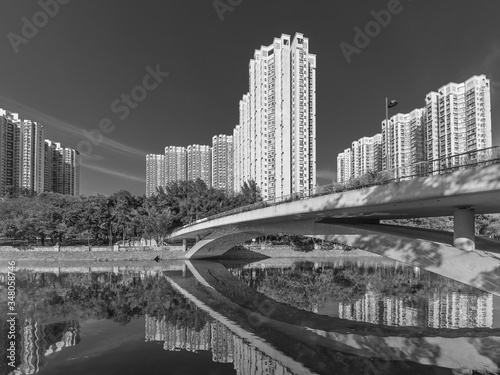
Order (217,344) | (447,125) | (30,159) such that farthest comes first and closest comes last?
(30,159) → (447,125) → (217,344)

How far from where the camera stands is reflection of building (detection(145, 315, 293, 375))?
38.3 ft

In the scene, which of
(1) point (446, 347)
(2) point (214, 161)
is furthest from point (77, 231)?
(2) point (214, 161)

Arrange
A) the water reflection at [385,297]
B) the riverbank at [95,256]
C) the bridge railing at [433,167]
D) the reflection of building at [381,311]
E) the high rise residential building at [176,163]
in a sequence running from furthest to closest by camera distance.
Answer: the high rise residential building at [176,163], the riverbank at [95,256], the water reflection at [385,297], the reflection of building at [381,311], the bridge railing at [433,167]

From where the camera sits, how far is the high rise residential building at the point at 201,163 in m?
130

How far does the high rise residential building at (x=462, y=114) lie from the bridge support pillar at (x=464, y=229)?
65328 mm

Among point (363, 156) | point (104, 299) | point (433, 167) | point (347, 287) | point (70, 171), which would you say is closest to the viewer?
point (433, 167)

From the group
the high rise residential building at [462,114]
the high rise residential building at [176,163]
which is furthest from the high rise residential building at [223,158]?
the high rise residential building at [462,114]

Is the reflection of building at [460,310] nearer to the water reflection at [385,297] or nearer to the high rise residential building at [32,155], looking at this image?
the water reflection at [385,297]

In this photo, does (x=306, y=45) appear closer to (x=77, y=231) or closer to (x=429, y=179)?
(x=77, y=231)

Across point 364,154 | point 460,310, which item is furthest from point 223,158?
point 460,310

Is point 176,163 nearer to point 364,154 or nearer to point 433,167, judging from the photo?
point 364,154

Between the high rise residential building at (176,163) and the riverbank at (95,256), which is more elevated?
the high rise residential building at (176,163)

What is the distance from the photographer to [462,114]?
7450cm

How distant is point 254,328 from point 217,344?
284cm
